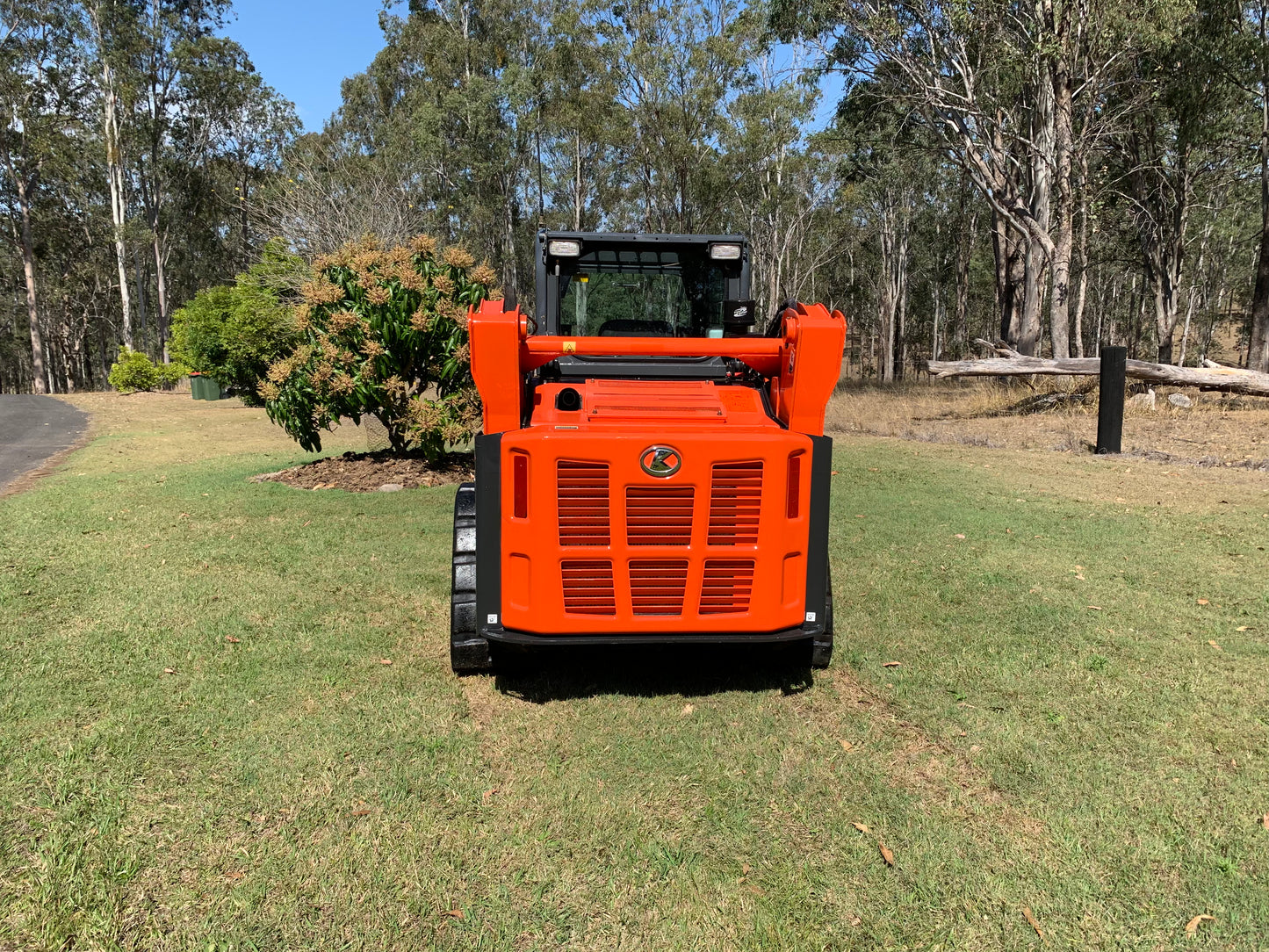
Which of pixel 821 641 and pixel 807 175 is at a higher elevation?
pixel 807 175

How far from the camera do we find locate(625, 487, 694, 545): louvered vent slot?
3379 mm

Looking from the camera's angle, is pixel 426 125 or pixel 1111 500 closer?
pixel 1111 500

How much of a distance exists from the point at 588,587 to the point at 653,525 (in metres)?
0.40

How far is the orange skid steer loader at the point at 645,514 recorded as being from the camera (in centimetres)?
336

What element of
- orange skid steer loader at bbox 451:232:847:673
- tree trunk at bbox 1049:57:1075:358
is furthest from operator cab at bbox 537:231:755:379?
tree trunk at bbox 1049:57:1075:358

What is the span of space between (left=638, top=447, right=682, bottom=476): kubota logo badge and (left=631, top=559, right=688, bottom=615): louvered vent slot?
0.40 metres

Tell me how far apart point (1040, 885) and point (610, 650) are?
2.31 m

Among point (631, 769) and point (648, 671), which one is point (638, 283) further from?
point (631, 769)

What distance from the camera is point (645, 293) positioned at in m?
5.42

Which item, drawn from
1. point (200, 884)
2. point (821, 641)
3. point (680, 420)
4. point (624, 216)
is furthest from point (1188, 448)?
point (624, 216)

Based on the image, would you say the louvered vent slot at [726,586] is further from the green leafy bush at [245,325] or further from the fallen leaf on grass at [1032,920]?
the green leafy bush at [245,325]

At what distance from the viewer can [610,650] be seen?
435 centimetres

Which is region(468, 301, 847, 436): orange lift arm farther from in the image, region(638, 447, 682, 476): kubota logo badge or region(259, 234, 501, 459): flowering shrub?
region(259, 234, 501, 459): flowering shrub

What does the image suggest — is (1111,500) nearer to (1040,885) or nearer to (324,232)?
(1040,885)
